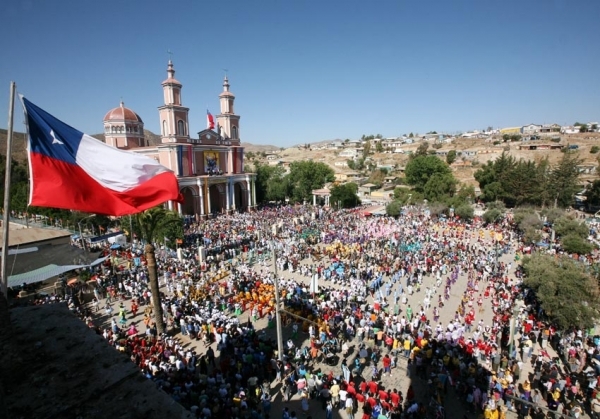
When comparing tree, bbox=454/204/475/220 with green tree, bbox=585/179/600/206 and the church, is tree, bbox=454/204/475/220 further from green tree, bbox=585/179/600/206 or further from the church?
the church

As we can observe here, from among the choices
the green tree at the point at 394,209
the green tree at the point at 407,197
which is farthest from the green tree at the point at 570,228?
the green tree at the point at 407,197

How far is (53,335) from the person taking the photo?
504 centimetres

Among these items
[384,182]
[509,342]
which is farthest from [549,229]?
[384,182]

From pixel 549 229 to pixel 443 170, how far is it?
2753cm

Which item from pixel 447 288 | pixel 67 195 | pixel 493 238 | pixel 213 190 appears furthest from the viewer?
pixel 213 190

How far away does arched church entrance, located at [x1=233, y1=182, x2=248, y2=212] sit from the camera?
161 feet

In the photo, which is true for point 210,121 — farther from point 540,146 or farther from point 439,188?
point 540,146

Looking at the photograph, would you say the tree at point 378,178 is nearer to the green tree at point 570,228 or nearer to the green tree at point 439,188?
the green tree at point 439,188

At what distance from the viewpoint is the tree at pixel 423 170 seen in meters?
57.9

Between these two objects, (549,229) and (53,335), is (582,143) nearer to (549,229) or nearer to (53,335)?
(549,229)

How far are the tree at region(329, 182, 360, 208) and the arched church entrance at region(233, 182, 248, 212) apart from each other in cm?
1250

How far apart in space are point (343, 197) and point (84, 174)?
43.0 metres

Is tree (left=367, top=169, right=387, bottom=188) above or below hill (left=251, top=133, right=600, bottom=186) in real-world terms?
below

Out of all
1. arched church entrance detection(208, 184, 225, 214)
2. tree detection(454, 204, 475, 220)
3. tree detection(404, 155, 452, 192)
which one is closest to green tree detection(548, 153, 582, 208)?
tree detection(454, 204, 475, 220)
